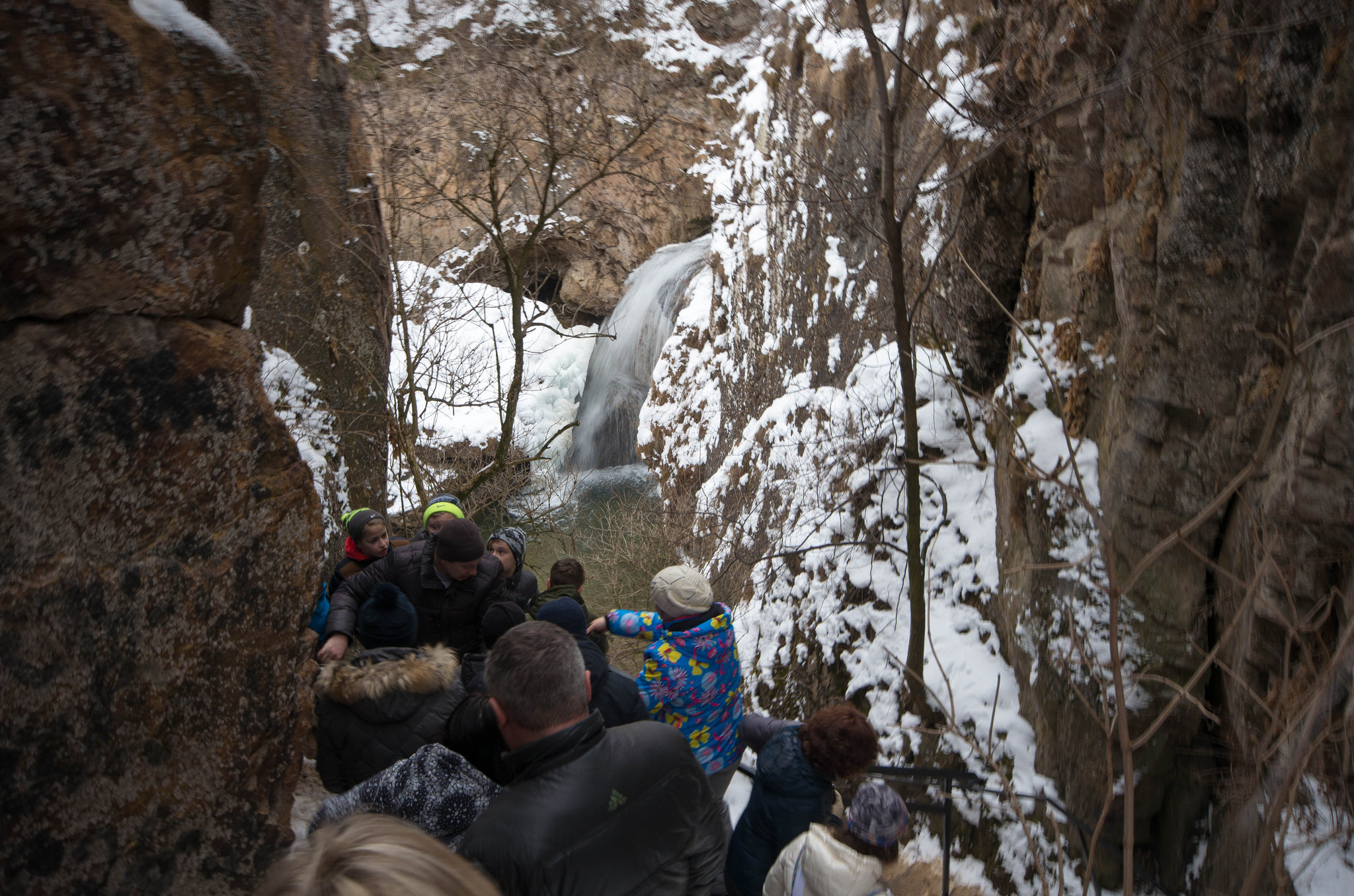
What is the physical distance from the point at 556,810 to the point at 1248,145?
126 inches

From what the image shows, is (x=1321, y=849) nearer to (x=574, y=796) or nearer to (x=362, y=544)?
(x=574, y=796)

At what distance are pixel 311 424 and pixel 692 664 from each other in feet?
13.0

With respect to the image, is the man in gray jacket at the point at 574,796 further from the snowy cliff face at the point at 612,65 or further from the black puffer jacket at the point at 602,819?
the snowy cliff face at the point at 612,65

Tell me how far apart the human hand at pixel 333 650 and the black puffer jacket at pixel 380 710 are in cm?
66

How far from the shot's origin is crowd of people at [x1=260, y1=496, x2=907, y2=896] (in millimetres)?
1578

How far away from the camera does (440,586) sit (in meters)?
3.21

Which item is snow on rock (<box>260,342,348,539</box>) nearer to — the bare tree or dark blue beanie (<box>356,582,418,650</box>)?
the bare tree

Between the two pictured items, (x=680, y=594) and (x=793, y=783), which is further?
(x=680, y=594)

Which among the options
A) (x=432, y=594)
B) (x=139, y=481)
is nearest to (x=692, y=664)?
(x=432, y=594)

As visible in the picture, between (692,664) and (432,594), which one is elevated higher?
(432,594)

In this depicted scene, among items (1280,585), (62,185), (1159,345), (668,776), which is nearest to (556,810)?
(668,776)

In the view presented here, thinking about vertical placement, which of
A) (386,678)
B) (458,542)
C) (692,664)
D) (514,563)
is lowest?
(692,664)

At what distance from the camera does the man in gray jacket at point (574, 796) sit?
5.23 feet

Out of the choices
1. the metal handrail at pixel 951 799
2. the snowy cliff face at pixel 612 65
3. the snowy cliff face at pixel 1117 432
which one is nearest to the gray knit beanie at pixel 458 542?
the metal handrail at pixel 951 799
